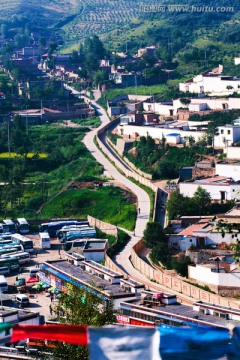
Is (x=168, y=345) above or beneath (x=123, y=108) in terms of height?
above

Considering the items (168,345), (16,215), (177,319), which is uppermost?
(168,345)

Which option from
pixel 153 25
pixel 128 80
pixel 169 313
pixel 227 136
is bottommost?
pixel 128 80

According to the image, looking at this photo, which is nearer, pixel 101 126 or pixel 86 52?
pixel 101 126

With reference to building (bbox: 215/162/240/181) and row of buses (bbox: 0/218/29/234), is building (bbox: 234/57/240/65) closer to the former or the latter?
building (bbox: 215/162/240/181)

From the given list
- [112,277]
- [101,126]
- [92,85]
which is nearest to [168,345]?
[112,277]

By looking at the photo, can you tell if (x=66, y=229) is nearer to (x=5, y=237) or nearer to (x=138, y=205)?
(x=5, y=237)

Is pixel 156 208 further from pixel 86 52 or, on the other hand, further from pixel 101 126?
pixel 86 52

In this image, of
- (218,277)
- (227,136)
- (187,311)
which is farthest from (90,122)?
(187,311)
